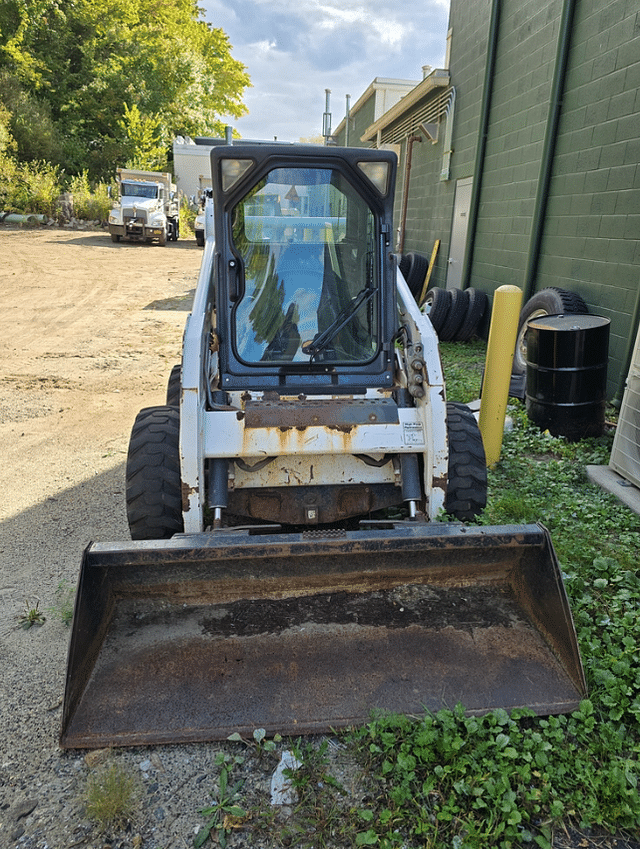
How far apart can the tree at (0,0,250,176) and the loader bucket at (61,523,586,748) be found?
111ft

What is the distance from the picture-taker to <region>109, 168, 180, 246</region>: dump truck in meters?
23.3

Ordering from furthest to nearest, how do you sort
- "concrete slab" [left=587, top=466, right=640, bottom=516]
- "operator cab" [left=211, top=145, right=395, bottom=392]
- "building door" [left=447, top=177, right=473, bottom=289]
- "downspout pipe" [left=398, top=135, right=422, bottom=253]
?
1. "downspout pipe" [left=398, top=135, right=422, bottom=253]
2. "building door" [left=447, top=177, right=473, bottom=289]
3. "concrete slab" [left=587, top=466, right=640, bottom=516]
4. "operator cab" [left=211, top=145, right=395, bottom=392]

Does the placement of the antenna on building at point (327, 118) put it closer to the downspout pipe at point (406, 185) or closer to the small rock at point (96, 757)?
the downspout pipe at point (406, 185)

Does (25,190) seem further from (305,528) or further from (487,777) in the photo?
(487,777)

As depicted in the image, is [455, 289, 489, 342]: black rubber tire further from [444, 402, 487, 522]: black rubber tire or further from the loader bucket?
the loader bucket

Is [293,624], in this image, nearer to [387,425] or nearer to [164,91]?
[387,425]

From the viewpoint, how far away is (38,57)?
101 feet

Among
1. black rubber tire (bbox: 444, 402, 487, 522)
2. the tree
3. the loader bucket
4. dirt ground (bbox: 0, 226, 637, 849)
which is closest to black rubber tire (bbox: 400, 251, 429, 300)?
dirt ground (bbox: 0, 226, 637, 849)

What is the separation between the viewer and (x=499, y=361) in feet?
15.8

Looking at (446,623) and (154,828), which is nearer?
(154,828)

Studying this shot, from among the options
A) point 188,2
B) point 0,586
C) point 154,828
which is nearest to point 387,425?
point 154,828

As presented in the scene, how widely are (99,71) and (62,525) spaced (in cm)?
3398

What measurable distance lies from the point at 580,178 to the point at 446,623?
6237mm

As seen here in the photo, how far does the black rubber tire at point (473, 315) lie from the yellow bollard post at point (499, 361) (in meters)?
5.01
